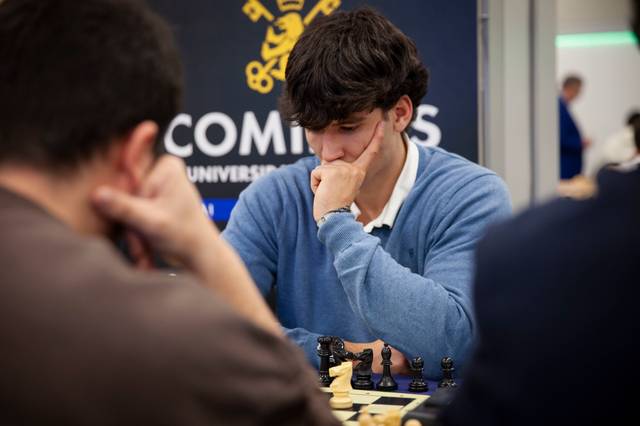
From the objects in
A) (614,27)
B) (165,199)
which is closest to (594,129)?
(614,27)

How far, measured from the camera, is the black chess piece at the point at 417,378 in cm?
198

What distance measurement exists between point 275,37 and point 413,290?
2167 mm

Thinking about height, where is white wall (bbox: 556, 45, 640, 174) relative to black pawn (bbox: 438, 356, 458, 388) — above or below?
above

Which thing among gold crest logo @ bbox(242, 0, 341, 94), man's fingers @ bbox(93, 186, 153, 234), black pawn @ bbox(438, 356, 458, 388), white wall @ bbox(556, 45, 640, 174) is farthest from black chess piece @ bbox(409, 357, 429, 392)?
white wall @ bbox(556, 45, 640, 174)

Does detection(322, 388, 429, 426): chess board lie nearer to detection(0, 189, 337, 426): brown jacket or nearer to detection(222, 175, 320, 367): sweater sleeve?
detection(222, 175, 320, 367): sweater sleeve

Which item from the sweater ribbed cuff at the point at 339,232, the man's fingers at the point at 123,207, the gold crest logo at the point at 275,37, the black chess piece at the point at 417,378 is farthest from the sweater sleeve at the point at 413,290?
the gold crest logo at the point at 275,37

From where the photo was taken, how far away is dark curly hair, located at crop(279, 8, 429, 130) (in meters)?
2.33

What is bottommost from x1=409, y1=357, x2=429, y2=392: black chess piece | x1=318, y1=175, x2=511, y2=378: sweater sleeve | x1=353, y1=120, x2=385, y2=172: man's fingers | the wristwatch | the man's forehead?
Result: x1=409, y1=357, x2=429, y2=392: black chess piece

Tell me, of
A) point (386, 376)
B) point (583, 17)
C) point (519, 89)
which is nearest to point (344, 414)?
point (386, 376)

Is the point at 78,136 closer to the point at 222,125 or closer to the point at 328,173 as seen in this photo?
the point at 328,173

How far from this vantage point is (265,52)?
4043 millimetres

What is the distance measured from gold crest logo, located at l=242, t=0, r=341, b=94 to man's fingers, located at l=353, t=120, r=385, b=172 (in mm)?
1555

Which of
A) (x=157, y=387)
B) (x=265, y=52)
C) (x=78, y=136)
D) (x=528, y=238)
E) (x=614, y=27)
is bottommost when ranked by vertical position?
(x=157, y=387)

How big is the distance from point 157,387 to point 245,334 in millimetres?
119
